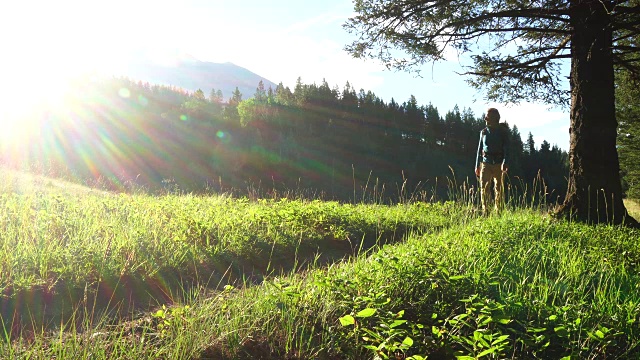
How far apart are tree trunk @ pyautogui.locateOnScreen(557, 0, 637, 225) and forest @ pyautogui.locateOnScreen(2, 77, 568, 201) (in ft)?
179

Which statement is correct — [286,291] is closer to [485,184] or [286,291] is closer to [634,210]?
[485,184]

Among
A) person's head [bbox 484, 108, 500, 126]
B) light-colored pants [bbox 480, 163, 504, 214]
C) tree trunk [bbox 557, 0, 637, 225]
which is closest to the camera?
tree trunk [bbox 557, 0, 637, 225]

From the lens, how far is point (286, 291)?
2.76m

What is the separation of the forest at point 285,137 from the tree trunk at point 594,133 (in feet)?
179

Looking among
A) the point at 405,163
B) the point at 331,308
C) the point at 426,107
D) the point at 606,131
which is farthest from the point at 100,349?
the point at 426,107

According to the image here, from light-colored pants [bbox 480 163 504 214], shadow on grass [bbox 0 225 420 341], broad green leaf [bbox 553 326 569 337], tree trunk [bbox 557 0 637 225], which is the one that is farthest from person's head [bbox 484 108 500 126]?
broad green leaf [bbox 553 326 569 337]

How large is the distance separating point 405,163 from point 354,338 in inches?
3147

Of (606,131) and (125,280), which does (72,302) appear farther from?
(606,131)

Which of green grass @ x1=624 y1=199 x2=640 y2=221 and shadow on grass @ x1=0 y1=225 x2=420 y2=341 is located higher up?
green grass @ x1=624 y1=199 x2=640 y2=221

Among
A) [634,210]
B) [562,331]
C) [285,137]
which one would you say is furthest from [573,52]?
[285,137]

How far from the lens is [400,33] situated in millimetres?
9438

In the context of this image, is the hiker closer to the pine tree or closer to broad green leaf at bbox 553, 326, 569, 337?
the pine tree

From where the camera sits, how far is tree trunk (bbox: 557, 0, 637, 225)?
755 cm

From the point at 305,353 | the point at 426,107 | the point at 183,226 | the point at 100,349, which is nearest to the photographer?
the point at 100,349
